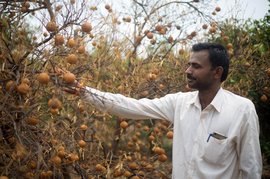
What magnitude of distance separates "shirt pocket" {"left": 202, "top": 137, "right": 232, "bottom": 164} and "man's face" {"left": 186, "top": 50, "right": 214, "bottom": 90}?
450mm

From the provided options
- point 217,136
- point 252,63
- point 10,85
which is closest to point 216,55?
point 217,136

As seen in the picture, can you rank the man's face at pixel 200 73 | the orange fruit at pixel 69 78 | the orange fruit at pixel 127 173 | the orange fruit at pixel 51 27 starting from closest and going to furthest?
the orange fruit at pixel 69 78
the orange fruit at pixel 51 27
the man's face at pixel 200 73
the orange fruit at pixel 127 173

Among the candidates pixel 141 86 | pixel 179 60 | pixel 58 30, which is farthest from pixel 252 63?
pixel 58 30

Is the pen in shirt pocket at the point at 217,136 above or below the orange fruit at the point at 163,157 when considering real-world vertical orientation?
above

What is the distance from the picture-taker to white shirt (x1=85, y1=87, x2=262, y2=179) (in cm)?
239

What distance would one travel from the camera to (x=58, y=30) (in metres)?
2.51

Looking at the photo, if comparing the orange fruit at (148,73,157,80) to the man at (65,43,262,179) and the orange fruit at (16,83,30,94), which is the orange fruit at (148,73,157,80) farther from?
the orange fruit at (16,83,30,94)

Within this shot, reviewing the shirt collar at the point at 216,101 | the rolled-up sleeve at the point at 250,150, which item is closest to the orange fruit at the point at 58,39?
the shirt collar at the point at 216,101

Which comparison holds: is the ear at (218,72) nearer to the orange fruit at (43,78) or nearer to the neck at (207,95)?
the neck at (207,95)

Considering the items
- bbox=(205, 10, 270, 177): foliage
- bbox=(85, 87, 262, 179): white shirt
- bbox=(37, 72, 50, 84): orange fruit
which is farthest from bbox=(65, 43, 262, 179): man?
bbox=(205, 10, 270, 177): foliage

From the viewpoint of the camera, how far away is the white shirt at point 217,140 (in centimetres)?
239

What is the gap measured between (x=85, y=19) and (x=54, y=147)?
1.04 meters

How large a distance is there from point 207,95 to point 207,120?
225 millimetres

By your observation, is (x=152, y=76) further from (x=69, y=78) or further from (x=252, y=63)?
(x=69, y=78)
